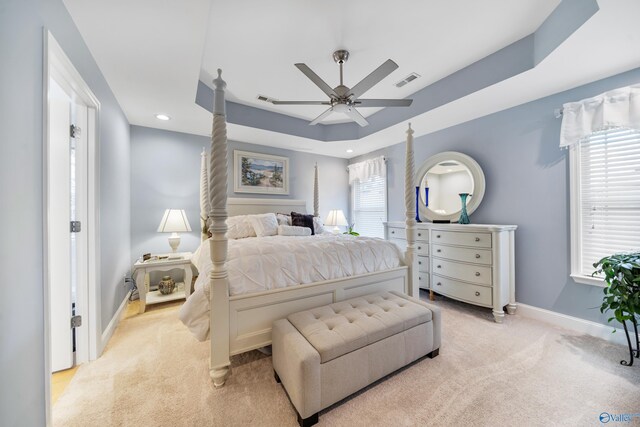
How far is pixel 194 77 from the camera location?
2.27 metres

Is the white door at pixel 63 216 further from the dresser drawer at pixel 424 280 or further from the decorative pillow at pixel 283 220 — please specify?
the dresser drawer at pixel 424 280

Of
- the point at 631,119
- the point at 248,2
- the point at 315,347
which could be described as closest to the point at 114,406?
the point at 315,347

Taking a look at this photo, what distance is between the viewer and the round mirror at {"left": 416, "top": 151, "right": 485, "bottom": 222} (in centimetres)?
318

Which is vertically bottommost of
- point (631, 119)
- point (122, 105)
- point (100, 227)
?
point (100, 227)

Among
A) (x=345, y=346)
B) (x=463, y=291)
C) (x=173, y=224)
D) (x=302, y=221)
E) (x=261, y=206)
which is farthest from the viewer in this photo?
(x=261, y=206)

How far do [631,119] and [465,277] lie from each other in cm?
202

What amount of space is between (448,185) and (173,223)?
3990 millimetres

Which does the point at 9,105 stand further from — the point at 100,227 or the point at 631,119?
the point at 631,119

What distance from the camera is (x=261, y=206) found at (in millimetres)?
4148


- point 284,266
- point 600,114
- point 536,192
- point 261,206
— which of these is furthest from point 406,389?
point 261,206

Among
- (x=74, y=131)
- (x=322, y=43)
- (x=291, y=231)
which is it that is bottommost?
(x=291, y=231)

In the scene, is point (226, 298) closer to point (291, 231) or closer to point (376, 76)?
point (291, 231)

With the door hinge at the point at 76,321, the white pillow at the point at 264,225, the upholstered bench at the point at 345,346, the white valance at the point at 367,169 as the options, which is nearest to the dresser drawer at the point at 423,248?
the upholstered bench at the point at 345,346

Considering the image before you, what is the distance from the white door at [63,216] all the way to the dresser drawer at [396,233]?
12.0ft
